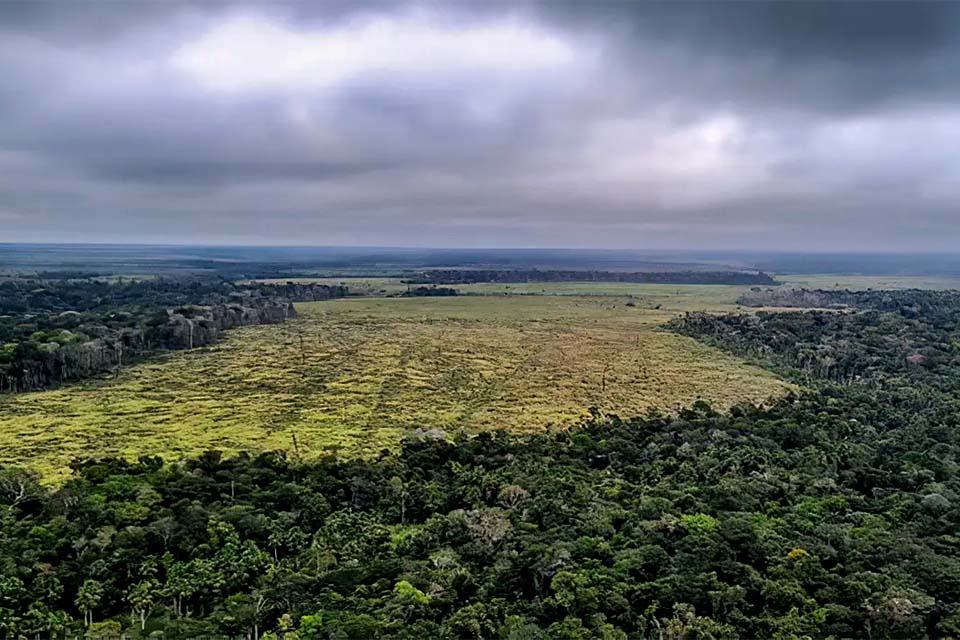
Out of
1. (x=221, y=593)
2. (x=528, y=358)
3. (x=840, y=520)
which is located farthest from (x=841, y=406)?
(x=221, y=593)

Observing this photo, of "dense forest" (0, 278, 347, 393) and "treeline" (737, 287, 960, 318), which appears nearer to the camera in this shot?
"dense forest" (0, 278, 347, 393)

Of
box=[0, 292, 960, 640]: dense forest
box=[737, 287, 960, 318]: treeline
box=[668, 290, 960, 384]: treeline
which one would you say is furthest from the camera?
box=[737, 287, 960, 318]: treeline

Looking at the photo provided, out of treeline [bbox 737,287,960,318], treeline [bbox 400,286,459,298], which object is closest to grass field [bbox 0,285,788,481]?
treeline [bbox 737,287,960,318]

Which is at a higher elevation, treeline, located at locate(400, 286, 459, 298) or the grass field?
treeline, located at locate(400, 286, 459, 298)

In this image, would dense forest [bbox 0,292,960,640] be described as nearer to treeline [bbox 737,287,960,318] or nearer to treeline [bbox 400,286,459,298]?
treeline [bbox 737,287,960,318]

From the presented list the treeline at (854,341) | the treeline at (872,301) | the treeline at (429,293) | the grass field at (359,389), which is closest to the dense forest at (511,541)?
the grass field at (359,389)

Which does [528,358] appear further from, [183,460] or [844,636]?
[844,636]

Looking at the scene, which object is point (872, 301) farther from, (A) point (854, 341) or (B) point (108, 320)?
(B) point (108, 320)
